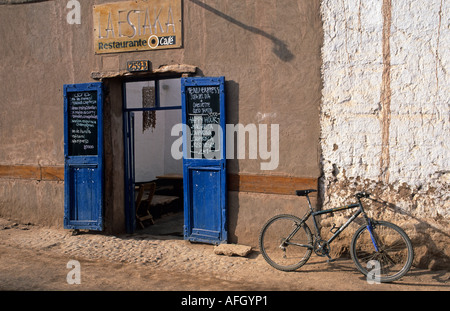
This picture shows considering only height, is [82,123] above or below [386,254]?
above

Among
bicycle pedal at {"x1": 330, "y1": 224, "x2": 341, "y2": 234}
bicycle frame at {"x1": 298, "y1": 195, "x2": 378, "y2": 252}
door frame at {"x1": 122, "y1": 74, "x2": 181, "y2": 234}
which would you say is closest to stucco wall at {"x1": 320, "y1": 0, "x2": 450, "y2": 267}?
bicycle pedal at {"x1": 330, "y1": 224, "x2": 341, "y2": 234}

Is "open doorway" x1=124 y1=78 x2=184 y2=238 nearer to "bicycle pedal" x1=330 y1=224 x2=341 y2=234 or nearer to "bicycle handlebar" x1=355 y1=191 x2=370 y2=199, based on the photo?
"bicycle pedal" x1=330 y1=224 x2=341 y2=234

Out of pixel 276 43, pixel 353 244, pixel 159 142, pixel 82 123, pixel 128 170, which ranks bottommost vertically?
pixel 353 244

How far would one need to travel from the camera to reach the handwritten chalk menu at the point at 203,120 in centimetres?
591

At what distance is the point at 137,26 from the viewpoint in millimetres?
6383

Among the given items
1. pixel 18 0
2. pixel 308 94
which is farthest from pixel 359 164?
pixel 18 0

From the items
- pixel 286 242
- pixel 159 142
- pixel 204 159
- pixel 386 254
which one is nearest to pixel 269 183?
pixel 286 242

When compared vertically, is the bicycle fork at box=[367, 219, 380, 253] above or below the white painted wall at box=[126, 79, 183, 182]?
below

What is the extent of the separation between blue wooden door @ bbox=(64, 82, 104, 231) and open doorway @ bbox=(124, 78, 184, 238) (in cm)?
55

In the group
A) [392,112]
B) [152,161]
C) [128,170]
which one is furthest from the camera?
[152,161]

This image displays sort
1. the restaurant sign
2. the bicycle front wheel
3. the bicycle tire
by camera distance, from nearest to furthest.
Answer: the bicycle tire, the bicycle front wheel, the restaurant sign

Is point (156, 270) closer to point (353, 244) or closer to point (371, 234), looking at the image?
point (353, 244)

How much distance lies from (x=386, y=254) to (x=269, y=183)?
1735 millimetres

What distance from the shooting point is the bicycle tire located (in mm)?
4551
